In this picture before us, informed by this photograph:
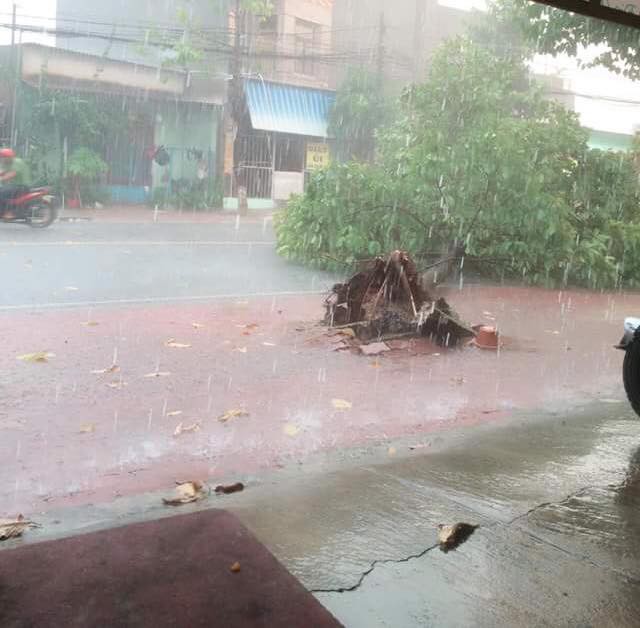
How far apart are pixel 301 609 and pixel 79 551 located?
1.05 m

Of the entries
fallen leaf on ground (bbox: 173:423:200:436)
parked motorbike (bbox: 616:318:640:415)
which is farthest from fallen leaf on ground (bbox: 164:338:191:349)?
parked motorbike (bbox: 616:318:640:415)

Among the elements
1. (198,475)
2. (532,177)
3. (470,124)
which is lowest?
(198,475)

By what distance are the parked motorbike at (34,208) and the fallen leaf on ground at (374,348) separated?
1045 cm

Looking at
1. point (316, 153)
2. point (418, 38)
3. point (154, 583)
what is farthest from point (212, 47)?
point (154, 583)

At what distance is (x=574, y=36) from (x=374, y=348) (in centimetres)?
784

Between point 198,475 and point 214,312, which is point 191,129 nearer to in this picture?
point 214,312

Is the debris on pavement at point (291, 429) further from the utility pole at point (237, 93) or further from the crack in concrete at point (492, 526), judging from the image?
the utility pole at point (237, 93)

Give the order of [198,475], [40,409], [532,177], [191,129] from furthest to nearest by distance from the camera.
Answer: [191,129], [532,177], [40,409], [198,475]

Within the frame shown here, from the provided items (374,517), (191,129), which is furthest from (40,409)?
(191,129)

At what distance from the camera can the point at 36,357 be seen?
699 cm

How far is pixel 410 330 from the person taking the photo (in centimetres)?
839

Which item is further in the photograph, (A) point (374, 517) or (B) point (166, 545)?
(A) point (374, 517)

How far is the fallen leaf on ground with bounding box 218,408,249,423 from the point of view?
5519 mm

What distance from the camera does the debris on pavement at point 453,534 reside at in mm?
3559
